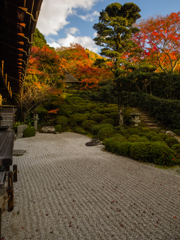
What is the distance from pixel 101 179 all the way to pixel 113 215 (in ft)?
4.46

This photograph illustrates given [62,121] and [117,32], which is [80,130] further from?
[117,32]

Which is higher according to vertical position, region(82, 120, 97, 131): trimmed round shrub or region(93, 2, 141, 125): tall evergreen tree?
region(93, 2, 141, 125): tall evergreen tree

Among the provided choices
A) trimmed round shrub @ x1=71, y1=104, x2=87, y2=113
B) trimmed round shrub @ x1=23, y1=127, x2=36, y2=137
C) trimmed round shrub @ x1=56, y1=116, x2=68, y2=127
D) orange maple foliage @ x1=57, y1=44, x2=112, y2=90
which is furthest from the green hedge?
trimmed round shrub @ x1=23, y1=127, x2=36, y2=137

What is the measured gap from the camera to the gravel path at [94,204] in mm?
2047

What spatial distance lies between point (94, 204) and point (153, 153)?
9.70 ft

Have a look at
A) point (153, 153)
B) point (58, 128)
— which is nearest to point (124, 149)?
point (153, 153)

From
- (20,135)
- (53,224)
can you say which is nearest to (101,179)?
(53,224)

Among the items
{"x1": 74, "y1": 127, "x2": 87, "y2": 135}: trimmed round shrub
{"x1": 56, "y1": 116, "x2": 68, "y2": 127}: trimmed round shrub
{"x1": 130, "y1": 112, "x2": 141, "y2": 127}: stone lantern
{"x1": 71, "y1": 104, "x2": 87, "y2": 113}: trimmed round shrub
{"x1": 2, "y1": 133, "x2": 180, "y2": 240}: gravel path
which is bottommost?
{"x1": 2, "y1": 133, "x2": 180, "y2": 240}: gravel path

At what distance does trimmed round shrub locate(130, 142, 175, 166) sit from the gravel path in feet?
1.40

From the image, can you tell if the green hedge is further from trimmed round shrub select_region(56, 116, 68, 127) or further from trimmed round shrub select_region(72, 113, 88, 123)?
trimmed round shrub select_region(56, 116, 68, 127)

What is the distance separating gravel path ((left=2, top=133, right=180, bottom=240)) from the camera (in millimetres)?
2047

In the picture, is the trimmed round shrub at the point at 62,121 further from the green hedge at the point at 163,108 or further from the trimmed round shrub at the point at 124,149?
the trimmed round shrub at the point at 124,149

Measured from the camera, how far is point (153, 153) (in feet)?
16.0

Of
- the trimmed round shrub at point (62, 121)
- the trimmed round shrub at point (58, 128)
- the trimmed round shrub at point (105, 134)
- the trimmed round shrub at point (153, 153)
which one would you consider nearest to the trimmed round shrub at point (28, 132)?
the trimmed round shrub at point (58, 128)
